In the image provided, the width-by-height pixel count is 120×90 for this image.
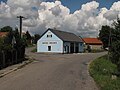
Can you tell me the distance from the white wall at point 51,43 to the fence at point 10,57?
31905 mm

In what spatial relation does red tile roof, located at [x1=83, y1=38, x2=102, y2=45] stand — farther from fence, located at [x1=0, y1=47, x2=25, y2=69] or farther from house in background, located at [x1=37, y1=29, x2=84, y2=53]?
fence, located at [x1=0, y1=47, x2=25, y2=69]

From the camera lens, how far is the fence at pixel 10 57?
85.1 feet

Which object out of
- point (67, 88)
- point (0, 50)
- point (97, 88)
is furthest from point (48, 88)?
point (0, 50)

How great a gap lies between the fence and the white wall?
105 ft

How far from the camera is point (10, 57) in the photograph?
29.3m

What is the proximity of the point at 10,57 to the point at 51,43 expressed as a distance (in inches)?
1581

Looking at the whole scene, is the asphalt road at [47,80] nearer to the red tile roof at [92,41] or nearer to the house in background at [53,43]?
the house in background at [53,43]

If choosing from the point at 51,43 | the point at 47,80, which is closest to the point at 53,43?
the point at 51,43

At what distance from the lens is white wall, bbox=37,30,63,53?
6806 centimetres

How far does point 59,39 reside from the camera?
2682 inches

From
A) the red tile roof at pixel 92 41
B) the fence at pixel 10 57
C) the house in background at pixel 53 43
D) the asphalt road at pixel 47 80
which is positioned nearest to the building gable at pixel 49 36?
the house in background at pixel 53 43

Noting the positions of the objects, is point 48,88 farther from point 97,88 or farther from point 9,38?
point 9,38

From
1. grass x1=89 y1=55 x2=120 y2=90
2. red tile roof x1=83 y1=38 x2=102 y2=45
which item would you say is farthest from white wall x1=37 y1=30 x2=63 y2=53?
red tile roof x1=83 y1=38 x2=102 y2=45

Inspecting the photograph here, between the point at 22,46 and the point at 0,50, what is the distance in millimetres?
10462
